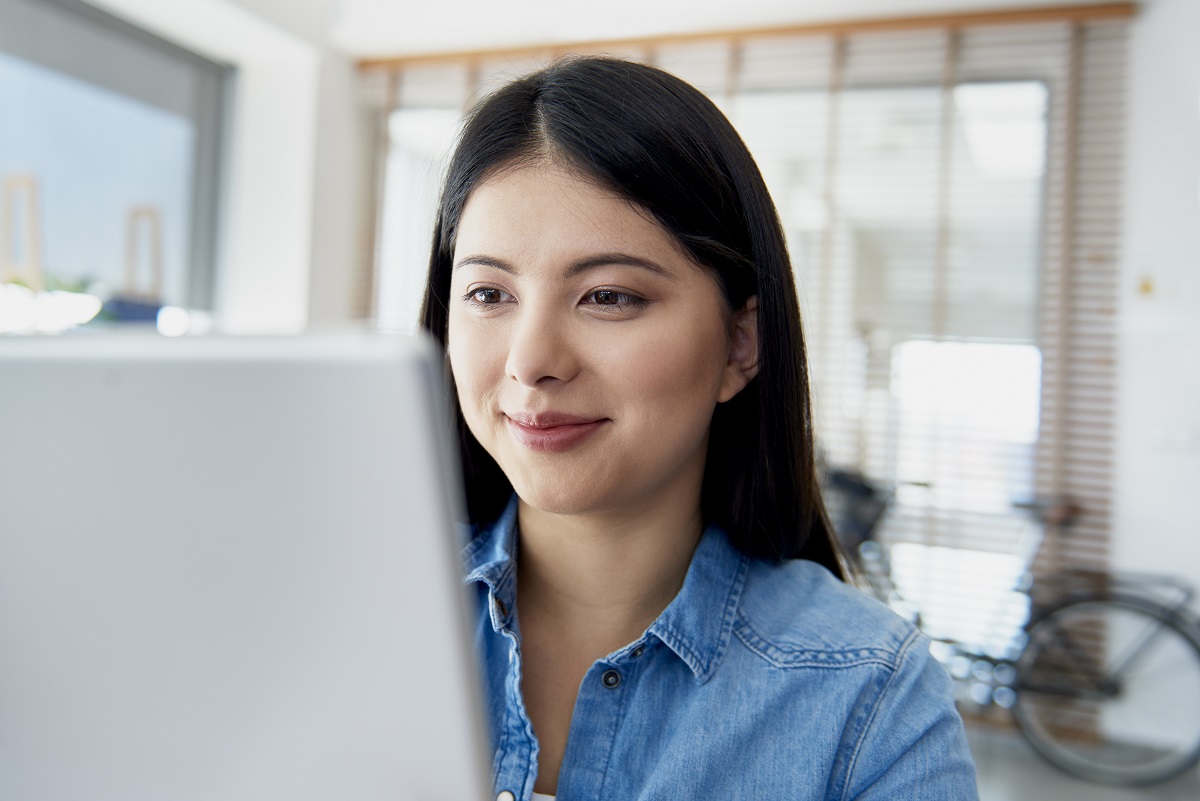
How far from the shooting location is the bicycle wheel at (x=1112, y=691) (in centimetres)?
308

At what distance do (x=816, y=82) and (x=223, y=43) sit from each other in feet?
7.74

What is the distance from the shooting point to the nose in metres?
0.80

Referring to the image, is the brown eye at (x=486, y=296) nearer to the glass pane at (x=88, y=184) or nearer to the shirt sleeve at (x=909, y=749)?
the shirt sleeve at (x=909, y=749)

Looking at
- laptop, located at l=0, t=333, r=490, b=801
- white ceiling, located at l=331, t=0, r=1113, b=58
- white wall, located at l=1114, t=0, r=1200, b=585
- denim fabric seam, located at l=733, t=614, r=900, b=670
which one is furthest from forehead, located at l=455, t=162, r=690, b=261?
white ceiling, located at l=331, t=0, r=1113, b=58

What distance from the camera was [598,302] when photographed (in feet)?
2.81

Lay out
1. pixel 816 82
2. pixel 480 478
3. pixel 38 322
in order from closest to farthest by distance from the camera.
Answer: pixel 480 478 < pixel 38 322 < pixel 816 82

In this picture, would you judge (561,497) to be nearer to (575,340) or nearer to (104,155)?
(575,340)

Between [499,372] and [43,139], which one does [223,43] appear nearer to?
[43,139]

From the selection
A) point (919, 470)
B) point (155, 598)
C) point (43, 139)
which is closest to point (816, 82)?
point (919, 470)

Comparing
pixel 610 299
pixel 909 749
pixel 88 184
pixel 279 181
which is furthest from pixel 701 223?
pixel 279 181

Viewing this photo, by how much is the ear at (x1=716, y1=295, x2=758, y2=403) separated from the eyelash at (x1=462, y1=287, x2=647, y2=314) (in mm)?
159

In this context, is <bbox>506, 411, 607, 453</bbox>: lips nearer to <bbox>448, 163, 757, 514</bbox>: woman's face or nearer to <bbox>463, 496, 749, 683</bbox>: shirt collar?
<bbox>448, 163, 757, 514</bbox>: woman's face

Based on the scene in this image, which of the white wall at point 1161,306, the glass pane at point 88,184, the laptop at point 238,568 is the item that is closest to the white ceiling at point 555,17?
the white wall at point 1161,306

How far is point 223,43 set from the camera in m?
3.88
